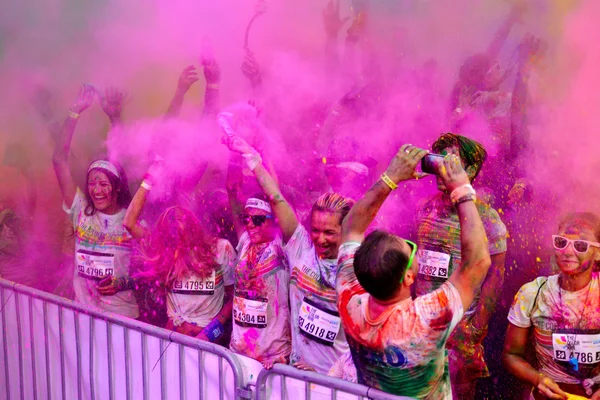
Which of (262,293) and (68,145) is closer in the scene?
(262,293)

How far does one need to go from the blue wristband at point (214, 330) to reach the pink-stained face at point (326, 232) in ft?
3.48

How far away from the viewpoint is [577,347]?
2.89 metres

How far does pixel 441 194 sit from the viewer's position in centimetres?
344

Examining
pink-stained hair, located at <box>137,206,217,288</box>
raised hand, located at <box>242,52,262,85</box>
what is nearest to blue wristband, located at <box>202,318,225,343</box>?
pink-stained hair, located at <box>137,206,217,288</box>

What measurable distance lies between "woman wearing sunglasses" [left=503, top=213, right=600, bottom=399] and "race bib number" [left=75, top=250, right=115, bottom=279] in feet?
9.69

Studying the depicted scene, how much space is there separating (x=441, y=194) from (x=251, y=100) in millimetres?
1697

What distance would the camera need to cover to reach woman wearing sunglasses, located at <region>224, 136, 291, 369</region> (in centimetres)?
371

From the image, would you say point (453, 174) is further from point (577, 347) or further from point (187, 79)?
point (187, 79)

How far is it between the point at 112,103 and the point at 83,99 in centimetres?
28

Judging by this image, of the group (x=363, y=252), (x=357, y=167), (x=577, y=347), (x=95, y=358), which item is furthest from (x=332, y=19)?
(x=95, y=358)

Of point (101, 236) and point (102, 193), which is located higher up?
point (102, 193)

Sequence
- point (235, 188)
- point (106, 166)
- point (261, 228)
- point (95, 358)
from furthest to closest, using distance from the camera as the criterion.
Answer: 1. point (106, 166)
2. point (235, 188)
3. point (95, 358)
4. point (261, 228)

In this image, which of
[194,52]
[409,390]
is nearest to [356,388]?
[409,390]

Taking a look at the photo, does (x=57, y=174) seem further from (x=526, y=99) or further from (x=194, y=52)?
(x=526, y=99)
